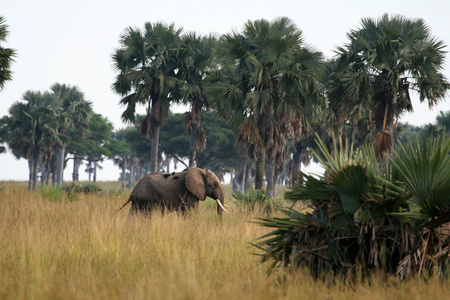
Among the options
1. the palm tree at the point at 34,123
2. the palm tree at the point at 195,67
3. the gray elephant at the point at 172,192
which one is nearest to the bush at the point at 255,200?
the gray elephant at the point at 172,192

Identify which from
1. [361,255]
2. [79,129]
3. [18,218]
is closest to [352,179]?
[361,255]

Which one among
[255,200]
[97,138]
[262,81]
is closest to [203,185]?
[255,200]

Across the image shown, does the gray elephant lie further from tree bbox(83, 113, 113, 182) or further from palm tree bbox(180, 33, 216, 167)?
tree bbox(83, 113, 113, 182)

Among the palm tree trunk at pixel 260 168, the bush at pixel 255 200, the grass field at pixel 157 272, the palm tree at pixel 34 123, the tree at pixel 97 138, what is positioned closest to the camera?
the grass field at pixel 157 272

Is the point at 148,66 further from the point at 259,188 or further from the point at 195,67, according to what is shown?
the point at 259,188

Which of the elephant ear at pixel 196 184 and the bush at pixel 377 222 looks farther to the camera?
the elephant ear at pixel 196 184

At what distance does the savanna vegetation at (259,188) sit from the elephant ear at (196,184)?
0.65 metres

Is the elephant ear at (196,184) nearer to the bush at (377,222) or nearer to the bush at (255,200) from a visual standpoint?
the bush at (255,200)

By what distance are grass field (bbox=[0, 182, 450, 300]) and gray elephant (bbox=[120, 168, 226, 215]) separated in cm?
226

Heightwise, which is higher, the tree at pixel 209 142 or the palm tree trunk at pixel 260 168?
the tree at pixel 209 142

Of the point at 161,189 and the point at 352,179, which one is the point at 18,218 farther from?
the point at 352,179

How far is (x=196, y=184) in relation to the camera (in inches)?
479

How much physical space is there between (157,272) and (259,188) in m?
16.3

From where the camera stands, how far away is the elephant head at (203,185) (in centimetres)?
1214
